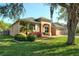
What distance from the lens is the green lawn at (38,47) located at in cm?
281

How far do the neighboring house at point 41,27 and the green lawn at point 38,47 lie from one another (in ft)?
0.22

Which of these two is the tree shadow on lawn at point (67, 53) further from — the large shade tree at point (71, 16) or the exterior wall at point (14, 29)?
the exterior wall at point (14, 29)

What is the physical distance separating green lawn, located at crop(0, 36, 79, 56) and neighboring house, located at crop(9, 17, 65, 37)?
7 centimetres

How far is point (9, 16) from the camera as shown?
9.54ft

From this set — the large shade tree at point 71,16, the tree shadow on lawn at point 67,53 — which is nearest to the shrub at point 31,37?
the tree shadow on lawn at point 67,53

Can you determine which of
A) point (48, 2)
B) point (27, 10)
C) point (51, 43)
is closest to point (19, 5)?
point (27, 10)

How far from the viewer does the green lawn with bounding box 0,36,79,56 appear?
281cm

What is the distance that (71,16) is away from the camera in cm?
288

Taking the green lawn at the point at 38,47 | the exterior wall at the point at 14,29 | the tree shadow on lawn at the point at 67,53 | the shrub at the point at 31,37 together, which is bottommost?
the tree shadow on lawn at the point at 67,53

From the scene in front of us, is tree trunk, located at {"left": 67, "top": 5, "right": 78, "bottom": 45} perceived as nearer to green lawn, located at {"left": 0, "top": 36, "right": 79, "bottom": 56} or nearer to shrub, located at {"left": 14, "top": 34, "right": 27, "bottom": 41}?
green lawn, located at {"left": 0, "top": 36, "right": 79, "bottom": 56}

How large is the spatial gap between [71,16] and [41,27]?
1.11 ft

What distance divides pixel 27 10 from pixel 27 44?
0.36 metres

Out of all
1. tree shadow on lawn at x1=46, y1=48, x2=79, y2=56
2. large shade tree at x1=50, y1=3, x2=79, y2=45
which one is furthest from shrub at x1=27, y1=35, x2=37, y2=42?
large shade tree at x1=50, y1=3, x2=79, y2=45

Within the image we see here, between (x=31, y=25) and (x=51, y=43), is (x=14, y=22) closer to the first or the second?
(x=31, y=25)
